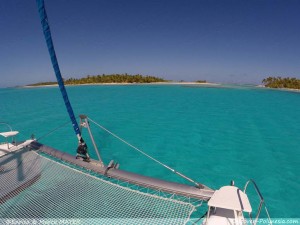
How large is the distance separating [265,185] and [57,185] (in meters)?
8.10

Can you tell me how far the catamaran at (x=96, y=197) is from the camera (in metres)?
4.23

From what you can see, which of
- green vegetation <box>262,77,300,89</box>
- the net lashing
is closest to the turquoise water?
the net lashing

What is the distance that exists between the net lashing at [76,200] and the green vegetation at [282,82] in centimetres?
9211

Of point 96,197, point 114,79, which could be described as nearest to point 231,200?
point 96,197

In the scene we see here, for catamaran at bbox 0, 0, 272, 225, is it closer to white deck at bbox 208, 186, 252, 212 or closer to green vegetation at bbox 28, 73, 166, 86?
white deck at bbox 208, 186, 252, 212

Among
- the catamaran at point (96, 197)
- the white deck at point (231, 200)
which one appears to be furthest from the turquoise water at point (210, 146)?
the white deck at point (231, 200)

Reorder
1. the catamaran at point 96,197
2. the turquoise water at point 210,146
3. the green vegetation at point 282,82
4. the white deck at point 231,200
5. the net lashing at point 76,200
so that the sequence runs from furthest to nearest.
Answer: the green vegetation at point 282,82 < the turquoise water at point 210,146 < the net lashing at point 76,200 < the catamaran at point 96,197 < the white deck at point 231,200

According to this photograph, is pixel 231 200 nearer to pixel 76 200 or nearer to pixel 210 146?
pixel 76 200

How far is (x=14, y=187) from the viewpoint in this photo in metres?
6.15

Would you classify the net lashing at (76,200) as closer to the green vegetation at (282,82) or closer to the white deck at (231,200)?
the white deck at (231,200)

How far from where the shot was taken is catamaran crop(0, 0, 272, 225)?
423 cm

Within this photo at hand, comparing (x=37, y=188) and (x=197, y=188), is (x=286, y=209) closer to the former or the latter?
(x=197, y=188)

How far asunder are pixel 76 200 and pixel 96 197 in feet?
1.64

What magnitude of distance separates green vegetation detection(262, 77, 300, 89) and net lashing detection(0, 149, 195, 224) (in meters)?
92.1
